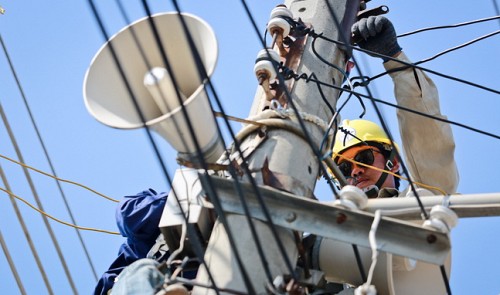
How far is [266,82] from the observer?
537 centimetres

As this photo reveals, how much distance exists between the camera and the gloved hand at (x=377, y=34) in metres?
6.95

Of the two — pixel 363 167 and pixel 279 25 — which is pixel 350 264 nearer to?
pixel 279 25

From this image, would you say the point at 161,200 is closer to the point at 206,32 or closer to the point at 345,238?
the point at 206,32

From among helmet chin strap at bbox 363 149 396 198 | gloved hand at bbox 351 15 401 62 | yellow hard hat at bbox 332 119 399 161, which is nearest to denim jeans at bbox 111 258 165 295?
gloved hand at bbox 351 15 401 62

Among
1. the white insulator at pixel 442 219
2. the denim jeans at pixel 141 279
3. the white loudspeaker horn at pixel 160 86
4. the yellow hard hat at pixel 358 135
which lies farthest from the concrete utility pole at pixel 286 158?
the yellow hard hat at pixel 358 135

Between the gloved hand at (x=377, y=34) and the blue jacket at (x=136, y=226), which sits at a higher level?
the gloved hand at (x=377, y=34)

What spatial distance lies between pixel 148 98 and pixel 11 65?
270 centimetres

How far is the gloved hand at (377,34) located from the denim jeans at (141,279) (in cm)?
260

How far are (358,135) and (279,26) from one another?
3043 millimetres

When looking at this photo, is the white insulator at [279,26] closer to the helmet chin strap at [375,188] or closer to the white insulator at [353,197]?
the white insulator at [353,197]

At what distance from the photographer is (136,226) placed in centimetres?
572

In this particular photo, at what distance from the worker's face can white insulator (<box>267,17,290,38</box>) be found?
211 centimetres

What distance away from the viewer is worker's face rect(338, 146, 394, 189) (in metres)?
7.69

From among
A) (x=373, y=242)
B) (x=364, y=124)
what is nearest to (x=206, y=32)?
(x=373, y=242)
